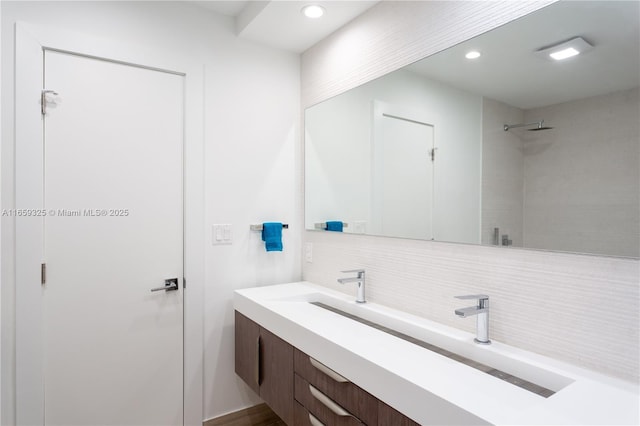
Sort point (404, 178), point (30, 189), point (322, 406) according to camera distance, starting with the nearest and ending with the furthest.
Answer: point (322, 406), point (30, 189), point (404, 178)

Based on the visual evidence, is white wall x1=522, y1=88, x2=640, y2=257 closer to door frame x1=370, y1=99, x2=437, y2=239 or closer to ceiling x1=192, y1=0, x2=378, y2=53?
door frame x1=370, y1=99, x2=437, y2=239

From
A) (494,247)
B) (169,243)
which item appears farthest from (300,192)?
(494,247)

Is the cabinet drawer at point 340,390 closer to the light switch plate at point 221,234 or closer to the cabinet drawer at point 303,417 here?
the cabinet drawer at point 303,417

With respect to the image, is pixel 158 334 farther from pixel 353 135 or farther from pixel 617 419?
pixel 617 419

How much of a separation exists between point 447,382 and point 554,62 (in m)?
1.07

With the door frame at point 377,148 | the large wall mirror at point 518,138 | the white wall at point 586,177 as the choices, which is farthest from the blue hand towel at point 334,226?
the white wall at point 586,177

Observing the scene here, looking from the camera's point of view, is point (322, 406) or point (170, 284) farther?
point (170, 284)

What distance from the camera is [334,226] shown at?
2.14 meters

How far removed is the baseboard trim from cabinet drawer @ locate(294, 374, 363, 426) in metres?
0.87

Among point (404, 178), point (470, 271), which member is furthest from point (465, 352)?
point (404, 178)

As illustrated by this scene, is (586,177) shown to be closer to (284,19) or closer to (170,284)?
(284,19)

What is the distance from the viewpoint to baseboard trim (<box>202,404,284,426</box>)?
2.11m

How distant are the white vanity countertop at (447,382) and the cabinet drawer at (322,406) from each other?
13 cm

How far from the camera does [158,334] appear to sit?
76.8 inches
